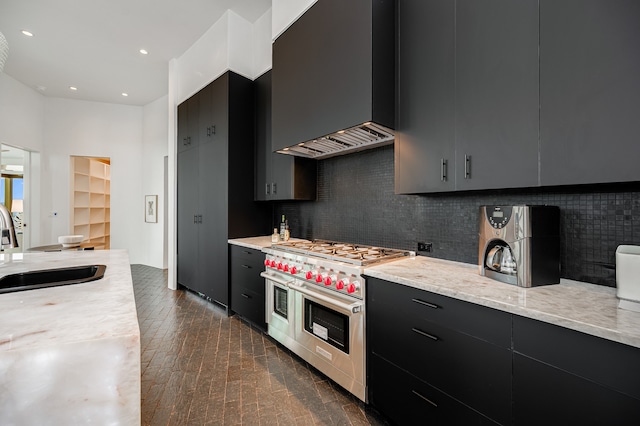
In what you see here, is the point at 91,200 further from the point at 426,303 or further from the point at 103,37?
the point at 426,303

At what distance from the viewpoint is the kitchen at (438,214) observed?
148cm

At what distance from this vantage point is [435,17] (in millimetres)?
1800

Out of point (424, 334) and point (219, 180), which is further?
point (219, 180)

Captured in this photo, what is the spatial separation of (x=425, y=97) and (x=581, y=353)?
61.2 inches

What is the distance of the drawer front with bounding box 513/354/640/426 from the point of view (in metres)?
0.96

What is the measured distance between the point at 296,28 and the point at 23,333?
271 cm

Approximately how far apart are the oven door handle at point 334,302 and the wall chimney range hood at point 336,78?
4.16 ft

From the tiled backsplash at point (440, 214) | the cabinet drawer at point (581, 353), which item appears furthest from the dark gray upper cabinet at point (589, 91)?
the cabinet drawer at point (581, 353)

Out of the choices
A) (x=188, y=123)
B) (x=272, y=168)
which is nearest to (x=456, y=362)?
(x=272, y=168)

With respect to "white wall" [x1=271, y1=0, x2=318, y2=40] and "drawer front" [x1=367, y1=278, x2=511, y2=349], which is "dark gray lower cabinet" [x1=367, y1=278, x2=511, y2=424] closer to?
"drawer front" [x1=367, y1=278, x2=511, y2=349]

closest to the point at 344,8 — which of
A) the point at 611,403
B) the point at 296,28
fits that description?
the point at 296,28

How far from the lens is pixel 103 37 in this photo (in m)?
4.09

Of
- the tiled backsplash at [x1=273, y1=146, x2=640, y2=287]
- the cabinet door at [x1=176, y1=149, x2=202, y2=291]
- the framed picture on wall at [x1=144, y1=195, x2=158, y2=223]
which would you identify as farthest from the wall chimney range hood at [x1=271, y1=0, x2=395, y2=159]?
the framed picture on wall at [x1=144, y1=195, x2=158, y2=223]

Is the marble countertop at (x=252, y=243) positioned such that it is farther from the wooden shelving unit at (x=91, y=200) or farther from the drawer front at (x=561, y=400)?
the wooden shelving unit at (x=91, y=200)
